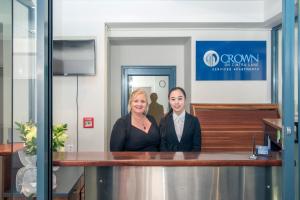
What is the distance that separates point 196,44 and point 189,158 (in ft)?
10.0

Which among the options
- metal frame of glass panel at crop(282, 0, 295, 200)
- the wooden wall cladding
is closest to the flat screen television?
the wooden wall cladding

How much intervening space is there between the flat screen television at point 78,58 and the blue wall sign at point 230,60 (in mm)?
1525

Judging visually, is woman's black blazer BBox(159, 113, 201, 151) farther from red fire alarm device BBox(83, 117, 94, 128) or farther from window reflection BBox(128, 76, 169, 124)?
window reflection BBox(128, 76, 169, 124)

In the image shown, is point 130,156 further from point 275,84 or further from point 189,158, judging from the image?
point 275,84

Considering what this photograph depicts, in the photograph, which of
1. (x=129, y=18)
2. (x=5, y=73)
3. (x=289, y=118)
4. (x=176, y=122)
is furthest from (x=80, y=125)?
(x=289, y=118)

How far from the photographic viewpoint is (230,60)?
451 centimetres

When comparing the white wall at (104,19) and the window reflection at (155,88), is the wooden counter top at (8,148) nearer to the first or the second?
the white wall at (104,19)

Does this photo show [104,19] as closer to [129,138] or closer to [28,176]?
[129,138]

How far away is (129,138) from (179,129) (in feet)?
1.62

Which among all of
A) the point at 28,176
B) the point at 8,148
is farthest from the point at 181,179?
the point at 8,148

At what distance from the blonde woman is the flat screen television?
1.67 m

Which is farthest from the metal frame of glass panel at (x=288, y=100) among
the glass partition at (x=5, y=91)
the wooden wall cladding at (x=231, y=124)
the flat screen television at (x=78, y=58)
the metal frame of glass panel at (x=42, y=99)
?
the flat screen television at (x=78, y=58)

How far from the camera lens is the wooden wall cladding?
405 centimetres

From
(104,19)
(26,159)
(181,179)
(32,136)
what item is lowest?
(181,179)
